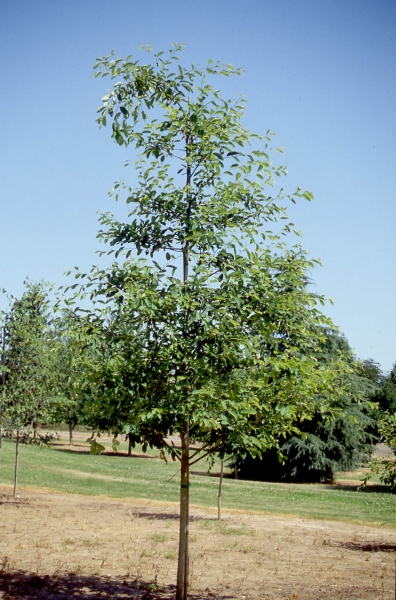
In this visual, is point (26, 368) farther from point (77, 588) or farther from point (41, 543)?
point (77, 588)

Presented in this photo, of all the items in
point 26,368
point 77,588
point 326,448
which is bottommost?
point 77,588

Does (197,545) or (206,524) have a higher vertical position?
(197,545)

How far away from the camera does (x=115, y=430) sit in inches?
272

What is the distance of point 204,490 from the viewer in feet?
83.5

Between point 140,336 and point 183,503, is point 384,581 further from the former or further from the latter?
point 140,336

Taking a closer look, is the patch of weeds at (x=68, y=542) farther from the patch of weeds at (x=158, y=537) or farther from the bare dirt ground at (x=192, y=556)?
the patch of weeds at (x=158, y=537)

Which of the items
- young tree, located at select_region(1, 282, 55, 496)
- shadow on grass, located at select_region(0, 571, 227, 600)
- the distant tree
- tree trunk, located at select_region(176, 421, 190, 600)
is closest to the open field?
shadow on grass, located at select_region(0, 571, 227, 600)

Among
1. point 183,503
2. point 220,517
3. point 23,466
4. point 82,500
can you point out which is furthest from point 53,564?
point 23,466

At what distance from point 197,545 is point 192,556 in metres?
1.28

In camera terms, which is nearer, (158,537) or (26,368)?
(158,537)

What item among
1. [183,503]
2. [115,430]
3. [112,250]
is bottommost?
[183,503]

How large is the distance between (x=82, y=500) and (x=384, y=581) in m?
12.3

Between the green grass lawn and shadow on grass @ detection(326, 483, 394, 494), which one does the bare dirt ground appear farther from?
shadow on grass @ detection(326, 483, 394, 494)

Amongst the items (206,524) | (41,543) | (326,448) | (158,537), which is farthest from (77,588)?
(326,448)
